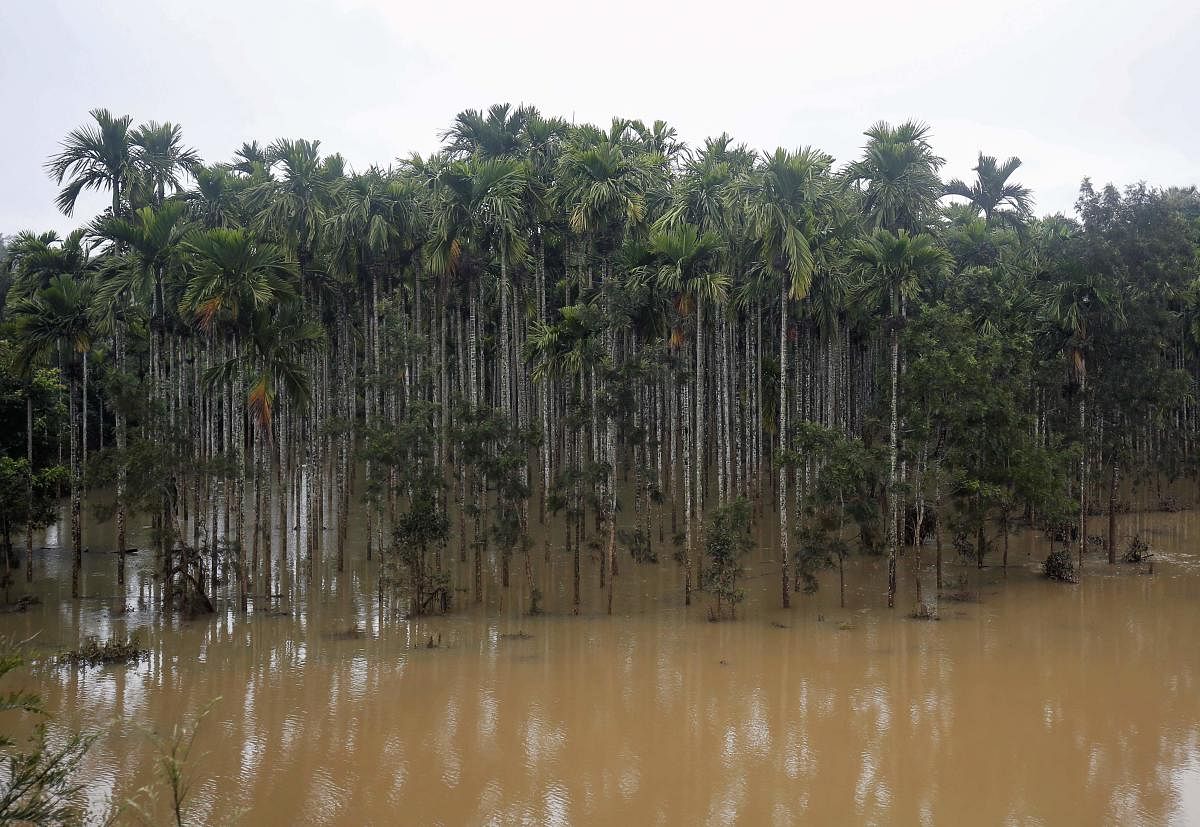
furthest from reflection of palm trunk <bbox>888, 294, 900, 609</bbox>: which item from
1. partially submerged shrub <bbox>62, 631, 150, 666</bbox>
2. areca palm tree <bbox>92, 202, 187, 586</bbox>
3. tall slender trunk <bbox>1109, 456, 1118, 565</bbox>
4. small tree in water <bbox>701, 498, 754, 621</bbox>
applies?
areca palm tree <bbox>92, 202, 187, 586</bbox>

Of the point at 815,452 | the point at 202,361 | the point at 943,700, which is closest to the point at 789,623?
the point at 815,452

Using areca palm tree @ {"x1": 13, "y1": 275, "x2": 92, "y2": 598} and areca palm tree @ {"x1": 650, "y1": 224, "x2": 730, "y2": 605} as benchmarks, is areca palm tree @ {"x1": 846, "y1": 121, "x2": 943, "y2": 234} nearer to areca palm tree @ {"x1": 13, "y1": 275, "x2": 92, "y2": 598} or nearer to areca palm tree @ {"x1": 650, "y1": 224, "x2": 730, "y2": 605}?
areca palm tree @ {"x1": 650, "y1": 224, "x2": 730, "y2": 605}

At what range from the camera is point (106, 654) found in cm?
1780

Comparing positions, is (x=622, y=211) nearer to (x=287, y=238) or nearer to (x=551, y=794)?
(x=287, y=238)

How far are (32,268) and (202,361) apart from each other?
19.0 ft

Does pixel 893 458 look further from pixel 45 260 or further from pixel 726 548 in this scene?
pixel 45 260

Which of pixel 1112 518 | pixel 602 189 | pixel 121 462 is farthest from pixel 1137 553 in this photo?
pixel 121 462

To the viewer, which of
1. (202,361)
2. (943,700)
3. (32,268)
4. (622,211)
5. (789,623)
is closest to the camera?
(943,700)

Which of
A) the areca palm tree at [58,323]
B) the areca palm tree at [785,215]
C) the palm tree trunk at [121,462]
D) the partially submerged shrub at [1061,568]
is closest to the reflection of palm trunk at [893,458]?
the areca palm tree at [785,215]

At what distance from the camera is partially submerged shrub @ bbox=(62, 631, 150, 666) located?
58.0 ft

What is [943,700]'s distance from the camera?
15.0 meters

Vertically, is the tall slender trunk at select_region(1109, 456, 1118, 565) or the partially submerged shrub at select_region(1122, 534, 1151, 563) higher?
the tall slender trunk at select_region(1109, 456, 1118, 565)

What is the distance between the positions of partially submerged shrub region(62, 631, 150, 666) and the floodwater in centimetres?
38

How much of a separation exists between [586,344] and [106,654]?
12225 millimetres
